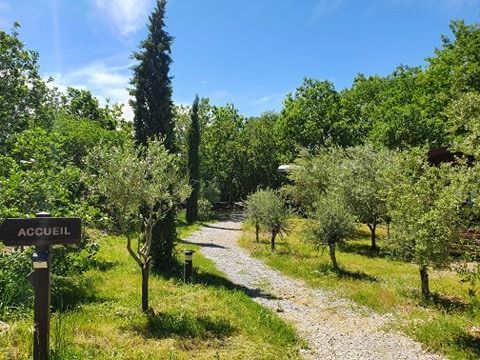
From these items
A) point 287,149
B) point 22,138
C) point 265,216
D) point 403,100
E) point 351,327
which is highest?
point 403,100

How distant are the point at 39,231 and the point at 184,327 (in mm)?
4573

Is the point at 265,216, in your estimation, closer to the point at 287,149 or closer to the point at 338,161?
the point at 338,161

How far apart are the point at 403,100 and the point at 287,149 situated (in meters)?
15.8

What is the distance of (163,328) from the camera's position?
876 centimetres

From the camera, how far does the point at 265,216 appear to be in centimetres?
2206

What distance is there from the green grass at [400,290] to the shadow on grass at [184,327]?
178 inches

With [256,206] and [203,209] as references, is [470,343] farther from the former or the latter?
[203,209]

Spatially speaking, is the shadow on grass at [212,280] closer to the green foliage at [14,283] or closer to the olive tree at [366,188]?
the green foliage at [14,283]

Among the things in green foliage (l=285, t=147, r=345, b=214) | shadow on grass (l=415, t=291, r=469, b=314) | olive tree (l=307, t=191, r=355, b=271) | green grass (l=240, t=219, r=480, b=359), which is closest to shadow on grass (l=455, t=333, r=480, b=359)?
green grass (l=240, t=219, r=480, b=359)

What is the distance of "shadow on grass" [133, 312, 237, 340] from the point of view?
848 centimetres

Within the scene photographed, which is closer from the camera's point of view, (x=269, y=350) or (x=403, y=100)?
(x=269, y=350)

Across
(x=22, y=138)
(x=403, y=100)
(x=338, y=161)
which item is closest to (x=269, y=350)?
(x=22, y=138)

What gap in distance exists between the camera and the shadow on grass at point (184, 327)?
27.8 feet

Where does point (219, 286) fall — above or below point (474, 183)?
below
